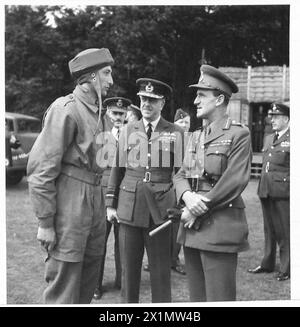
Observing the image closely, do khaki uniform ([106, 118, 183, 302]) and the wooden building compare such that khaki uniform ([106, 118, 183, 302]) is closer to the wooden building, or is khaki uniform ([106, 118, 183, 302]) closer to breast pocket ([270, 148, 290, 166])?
breast pocket ([270, 148, 290, 166])

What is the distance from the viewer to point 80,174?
Answer: 2.31 meters

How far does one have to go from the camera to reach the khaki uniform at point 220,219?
2314 mm

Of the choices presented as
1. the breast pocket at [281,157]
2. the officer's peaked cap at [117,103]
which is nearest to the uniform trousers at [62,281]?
the officer's peaked cap at [117,103]

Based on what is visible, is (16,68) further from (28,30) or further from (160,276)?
(160,276)

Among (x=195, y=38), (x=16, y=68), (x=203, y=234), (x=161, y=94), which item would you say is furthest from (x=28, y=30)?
(x=203, y=234)

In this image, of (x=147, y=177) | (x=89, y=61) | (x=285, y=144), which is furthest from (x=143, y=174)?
(x=285, y=144)

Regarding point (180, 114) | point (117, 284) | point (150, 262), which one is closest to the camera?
point (150, 262)

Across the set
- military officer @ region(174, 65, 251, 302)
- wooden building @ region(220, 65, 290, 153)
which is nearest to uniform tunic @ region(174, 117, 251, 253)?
military officer @ region(174, 65, 251, 302)

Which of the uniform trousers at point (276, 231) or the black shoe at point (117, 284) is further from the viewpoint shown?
the uniform trousers at point (276, 231)

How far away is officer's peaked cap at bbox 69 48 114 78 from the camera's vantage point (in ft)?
7.78

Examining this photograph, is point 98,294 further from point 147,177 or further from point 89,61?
point 89,61

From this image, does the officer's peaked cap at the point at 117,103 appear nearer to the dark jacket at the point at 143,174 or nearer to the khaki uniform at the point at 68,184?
the dark jacket at the point at 143,174

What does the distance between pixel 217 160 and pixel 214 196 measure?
21 centimetres
